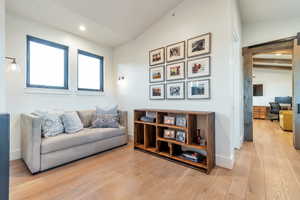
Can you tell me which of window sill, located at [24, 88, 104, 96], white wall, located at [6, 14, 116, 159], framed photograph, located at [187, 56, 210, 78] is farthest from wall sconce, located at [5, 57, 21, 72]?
framed photograph, located at [187, 56, 210, 78]

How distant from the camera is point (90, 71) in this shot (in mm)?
3695

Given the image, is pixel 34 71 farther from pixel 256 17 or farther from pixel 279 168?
pixel 256 17

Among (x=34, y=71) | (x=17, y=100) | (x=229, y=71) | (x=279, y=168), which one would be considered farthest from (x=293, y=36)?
(x=17, y=100)

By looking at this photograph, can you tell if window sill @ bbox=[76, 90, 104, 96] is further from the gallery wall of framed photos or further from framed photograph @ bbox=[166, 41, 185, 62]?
framed photograph @ bbox=[166, 41, 185, 62]

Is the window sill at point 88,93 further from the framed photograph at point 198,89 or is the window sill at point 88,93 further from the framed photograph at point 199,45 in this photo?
the framed photograph at point 199,45

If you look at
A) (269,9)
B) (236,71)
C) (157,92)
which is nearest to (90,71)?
(157,92)

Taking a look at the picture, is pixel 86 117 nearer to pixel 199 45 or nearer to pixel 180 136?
pixel 180 136

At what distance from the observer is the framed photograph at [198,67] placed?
2344mm

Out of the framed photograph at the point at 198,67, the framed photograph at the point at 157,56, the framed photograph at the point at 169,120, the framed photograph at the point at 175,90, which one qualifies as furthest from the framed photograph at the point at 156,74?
the framed photograph at the point at 169,120

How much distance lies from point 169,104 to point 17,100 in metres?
2.80

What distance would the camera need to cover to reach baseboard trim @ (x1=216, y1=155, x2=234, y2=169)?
2.10 metres

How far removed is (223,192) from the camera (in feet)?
5.16

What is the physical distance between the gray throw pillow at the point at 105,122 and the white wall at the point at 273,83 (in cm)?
812

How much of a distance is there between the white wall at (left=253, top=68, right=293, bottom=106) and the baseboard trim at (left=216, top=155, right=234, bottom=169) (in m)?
7.28
